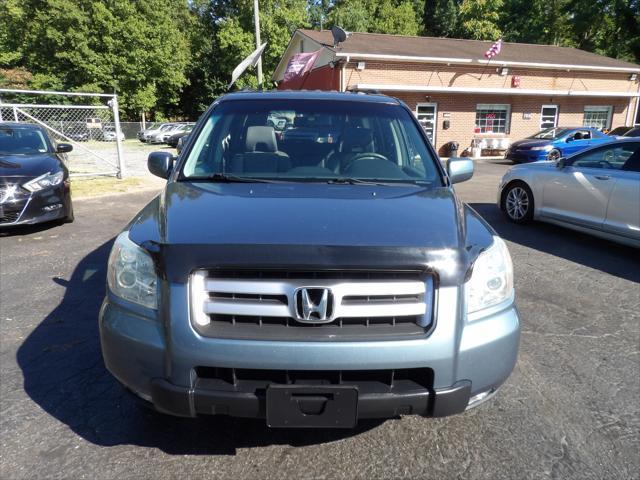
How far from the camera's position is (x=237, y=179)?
2869 mm

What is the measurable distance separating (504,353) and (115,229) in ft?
21.0

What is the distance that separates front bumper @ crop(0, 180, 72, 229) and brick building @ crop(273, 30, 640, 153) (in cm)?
1428

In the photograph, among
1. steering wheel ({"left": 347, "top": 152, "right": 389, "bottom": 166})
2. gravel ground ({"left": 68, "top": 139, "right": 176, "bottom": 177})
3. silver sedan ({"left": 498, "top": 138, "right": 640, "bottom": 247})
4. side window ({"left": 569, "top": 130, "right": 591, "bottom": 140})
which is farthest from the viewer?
side window ({"left": 569, "top": 130, "right": 591, "bottom": 140})

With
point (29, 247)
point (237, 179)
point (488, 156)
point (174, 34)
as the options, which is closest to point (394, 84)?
point (488, 156)

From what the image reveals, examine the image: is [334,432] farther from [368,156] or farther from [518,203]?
[518,203]

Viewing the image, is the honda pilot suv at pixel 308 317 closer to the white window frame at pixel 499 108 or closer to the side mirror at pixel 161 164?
the side mirror at pixel 161 164

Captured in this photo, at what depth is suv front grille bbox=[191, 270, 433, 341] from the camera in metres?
1.93

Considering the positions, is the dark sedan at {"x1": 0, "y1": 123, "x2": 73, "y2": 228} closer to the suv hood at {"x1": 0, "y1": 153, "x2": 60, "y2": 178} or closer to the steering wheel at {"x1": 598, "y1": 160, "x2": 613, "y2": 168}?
the suv hood at {"x1": 0, "y1": 153, "x2": 60, "y2": 178}

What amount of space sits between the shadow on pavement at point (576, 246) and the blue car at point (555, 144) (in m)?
10.8

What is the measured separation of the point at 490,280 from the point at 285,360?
3.34 feet

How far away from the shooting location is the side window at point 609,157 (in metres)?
6.15

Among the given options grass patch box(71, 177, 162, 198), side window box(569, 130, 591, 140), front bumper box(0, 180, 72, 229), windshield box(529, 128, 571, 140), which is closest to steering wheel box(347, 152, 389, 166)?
front bumper box(0, 180, 72, 229)

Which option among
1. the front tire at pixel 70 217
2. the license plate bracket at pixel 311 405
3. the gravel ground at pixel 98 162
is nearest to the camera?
the license plate bracket at pixel 311 405

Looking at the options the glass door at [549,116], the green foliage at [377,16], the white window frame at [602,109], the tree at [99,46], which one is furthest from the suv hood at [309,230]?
the green foliage at [377,16]
